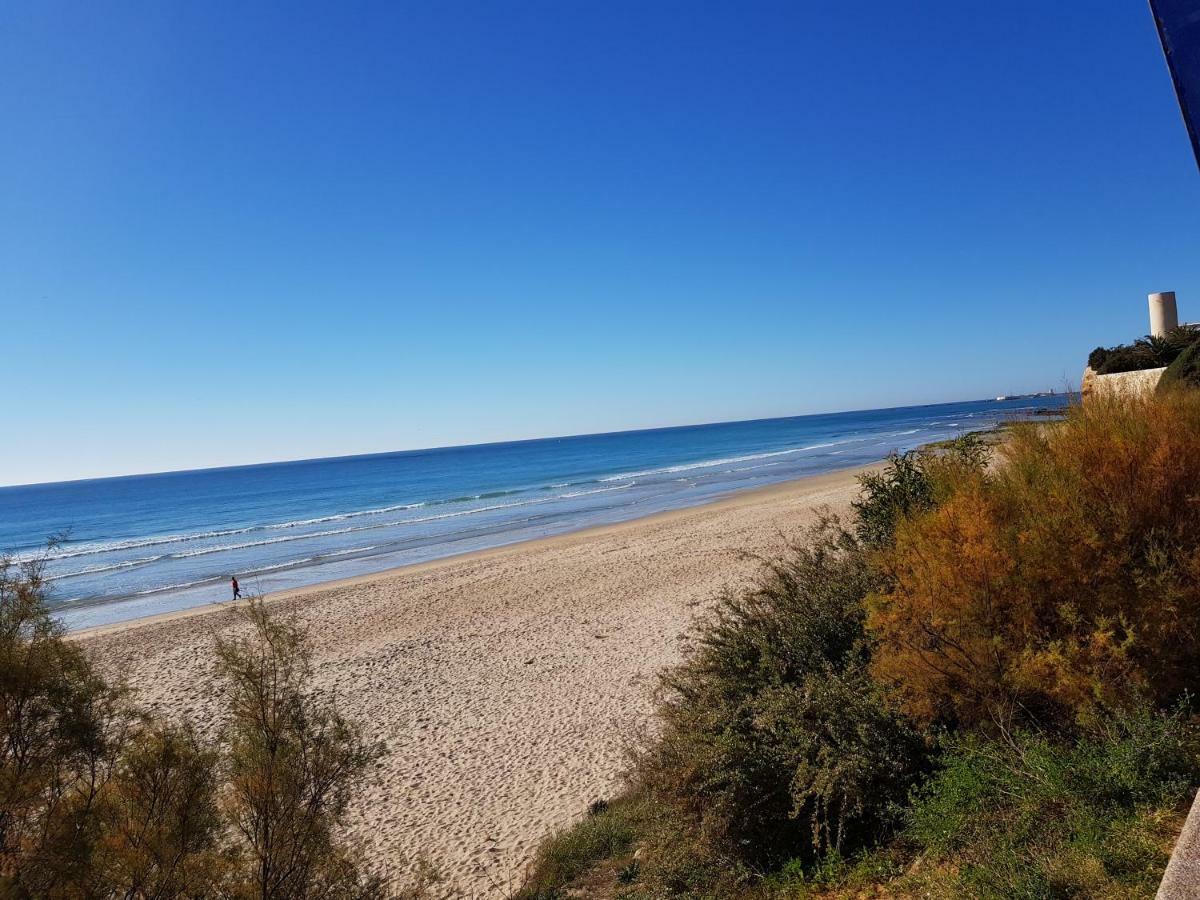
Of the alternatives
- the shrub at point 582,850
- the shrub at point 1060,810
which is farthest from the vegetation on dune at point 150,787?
the shrub at point 1060,810

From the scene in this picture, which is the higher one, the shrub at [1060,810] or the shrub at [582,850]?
the shrub at [1060,810]

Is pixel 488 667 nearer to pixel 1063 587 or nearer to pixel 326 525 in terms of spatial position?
pixel 1063 587

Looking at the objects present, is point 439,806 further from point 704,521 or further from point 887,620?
point 704,521

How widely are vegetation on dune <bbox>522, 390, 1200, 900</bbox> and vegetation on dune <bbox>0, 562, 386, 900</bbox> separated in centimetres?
228

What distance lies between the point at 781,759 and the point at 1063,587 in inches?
86.0

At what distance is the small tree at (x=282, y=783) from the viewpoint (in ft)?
14.1

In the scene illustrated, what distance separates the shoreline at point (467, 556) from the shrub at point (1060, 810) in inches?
412

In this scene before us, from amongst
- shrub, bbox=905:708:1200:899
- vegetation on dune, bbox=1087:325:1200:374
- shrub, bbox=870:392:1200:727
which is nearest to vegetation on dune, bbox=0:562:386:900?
shrub, bbox=905:708:1200:899

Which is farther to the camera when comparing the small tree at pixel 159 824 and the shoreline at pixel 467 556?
the shoreline at pixel 467 556

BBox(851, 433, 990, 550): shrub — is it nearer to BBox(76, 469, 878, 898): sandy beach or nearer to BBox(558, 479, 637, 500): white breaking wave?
BBox(76, 469, 878, 898): sandy beach

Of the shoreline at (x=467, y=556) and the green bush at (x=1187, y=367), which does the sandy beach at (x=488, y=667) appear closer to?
the shoreline at (x=467, y=556)

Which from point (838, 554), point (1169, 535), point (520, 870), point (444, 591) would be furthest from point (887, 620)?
point (444, 591)

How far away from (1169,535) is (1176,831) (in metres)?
1.85

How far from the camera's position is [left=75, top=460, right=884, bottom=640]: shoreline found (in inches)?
778
